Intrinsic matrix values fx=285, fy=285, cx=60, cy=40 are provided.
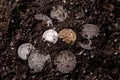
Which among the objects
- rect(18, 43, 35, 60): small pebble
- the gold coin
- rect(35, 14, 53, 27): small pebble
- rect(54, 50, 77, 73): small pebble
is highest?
rect(35, 14, 53, 27): small pebble

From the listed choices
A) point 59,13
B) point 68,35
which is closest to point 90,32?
point 68,35

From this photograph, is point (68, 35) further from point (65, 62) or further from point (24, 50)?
point (24, 50)

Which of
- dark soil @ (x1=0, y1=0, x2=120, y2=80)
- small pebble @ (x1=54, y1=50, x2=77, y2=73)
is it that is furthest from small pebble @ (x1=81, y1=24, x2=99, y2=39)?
small pebble @ (x1=54, y1=50, x2=77, y2=73)

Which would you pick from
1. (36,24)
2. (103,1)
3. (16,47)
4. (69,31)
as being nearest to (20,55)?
(16,47)

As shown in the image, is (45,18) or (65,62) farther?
(45,18)

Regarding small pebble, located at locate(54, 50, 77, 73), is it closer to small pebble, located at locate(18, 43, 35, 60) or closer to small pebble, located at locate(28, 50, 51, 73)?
small pebble, located at locate(28, 50, 51, 73)

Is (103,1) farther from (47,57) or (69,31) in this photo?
(47,57)

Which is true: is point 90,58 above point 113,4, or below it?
below

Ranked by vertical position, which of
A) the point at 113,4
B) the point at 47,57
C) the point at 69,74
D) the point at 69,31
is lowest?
the point at 69,74

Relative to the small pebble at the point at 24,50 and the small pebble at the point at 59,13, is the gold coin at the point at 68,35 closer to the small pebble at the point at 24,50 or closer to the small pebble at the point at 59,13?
the small pebble at the point at 59,13
